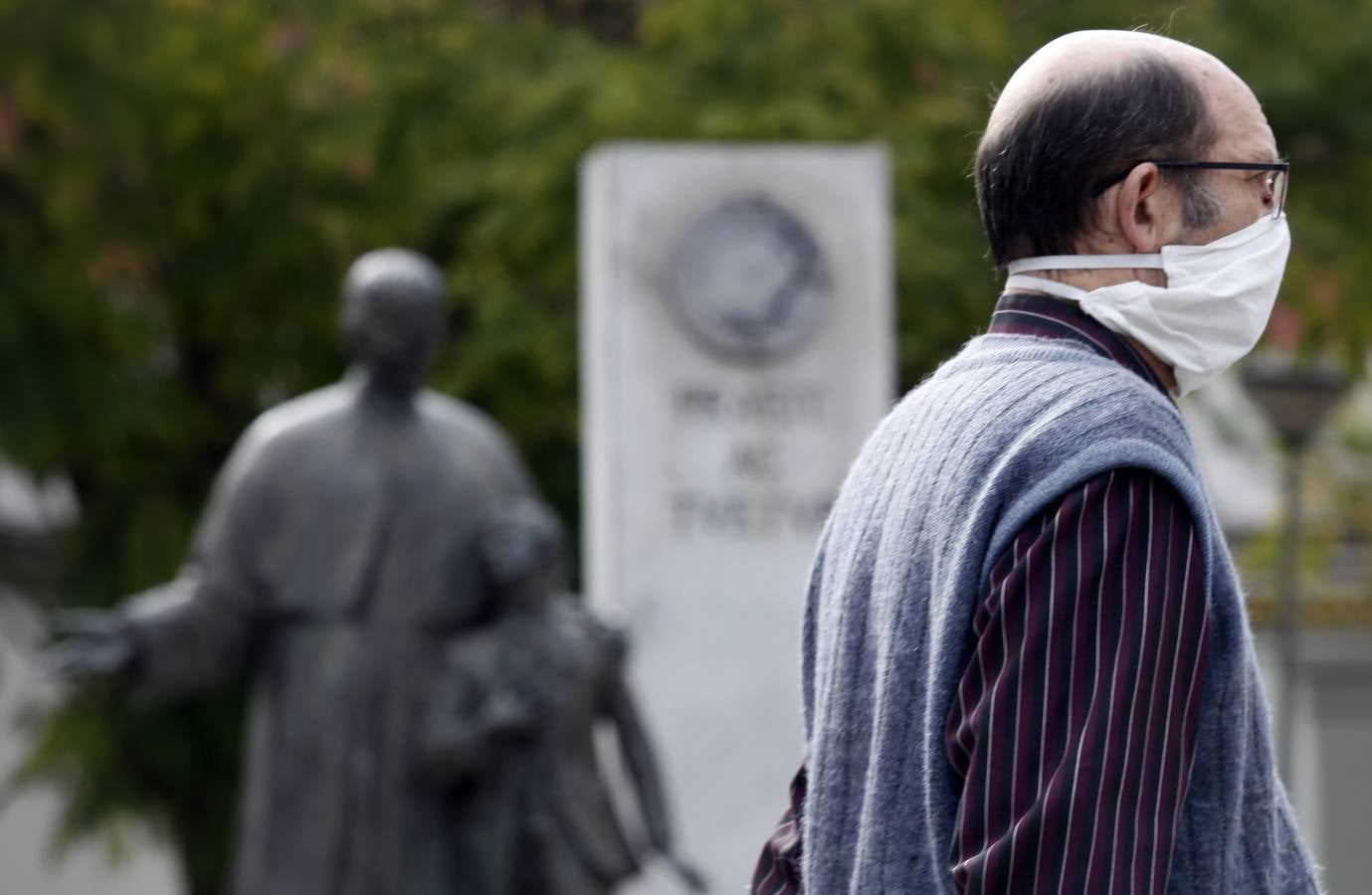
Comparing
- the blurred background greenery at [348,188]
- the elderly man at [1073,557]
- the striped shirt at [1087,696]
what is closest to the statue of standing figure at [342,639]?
the blurred background greenery at [348,188]

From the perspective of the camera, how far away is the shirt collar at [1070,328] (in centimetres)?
206

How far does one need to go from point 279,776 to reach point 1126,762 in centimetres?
539

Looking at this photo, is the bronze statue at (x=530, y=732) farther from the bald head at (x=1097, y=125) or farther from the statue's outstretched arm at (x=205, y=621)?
the bald head at (x=1097, y=125)

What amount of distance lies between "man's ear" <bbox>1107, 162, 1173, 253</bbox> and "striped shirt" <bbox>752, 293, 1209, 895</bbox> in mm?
250

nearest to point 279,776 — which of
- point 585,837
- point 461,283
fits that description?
point 585,837

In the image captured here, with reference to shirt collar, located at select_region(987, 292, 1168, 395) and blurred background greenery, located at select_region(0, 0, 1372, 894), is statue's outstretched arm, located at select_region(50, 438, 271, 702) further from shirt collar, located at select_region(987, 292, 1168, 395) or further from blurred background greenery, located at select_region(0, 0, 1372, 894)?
shirt collar, located at select_region(987, 292, 1168, 395)

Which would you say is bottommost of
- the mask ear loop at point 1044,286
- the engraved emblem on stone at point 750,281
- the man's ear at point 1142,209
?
the engraved emblem on stone at point 750,281

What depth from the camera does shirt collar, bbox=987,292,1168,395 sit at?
2059 mm

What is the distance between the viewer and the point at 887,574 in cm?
206

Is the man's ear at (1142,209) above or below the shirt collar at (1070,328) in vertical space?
above

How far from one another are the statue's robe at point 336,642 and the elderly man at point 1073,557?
479 cm

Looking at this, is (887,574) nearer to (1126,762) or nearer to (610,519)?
(1126,762)

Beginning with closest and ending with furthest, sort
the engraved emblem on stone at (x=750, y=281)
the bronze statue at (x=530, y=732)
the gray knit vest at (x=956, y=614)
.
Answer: the gray knit vest at (x=956, y=614), the bronze statue at (x=530, y=732), the engraved emblem on stone at (x=750, y=281)

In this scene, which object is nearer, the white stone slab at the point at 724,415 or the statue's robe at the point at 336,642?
the statue's robe at the point at 336,642
